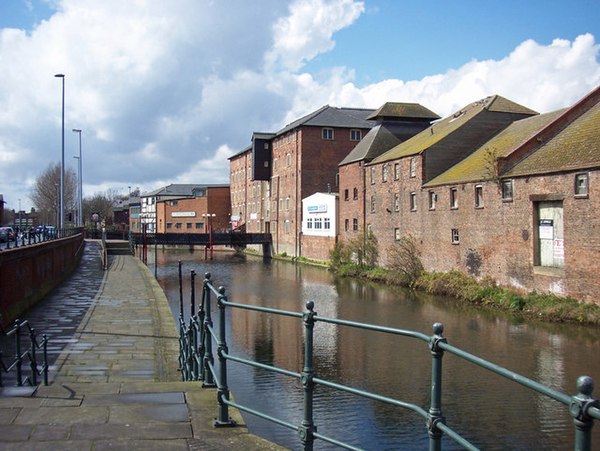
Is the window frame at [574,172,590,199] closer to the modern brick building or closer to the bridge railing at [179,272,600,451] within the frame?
the bridge railing at [179,272,600,451]

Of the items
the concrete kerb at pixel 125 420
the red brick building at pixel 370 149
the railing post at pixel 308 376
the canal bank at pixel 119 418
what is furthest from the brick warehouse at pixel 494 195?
the railing post at pixel 308 376

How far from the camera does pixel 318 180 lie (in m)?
55.8

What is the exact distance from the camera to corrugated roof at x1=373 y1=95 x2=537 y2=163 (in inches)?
1419

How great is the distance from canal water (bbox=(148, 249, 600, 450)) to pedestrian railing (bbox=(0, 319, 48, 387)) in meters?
3.62

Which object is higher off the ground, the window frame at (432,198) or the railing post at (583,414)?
the window frame at (432,198)

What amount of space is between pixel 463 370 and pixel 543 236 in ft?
41.0

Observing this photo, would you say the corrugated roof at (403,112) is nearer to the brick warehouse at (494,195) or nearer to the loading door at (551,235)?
the brick warehouse at (494,195)

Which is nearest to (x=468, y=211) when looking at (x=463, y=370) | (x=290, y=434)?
(x=463, y=370)

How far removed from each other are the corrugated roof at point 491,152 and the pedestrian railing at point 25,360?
2133 centimetres

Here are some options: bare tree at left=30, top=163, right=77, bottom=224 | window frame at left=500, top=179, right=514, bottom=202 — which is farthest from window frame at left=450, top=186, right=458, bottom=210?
bare tree at left=30, top=163, right=77, bottom=224

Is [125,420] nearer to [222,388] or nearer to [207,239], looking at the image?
[222,388]

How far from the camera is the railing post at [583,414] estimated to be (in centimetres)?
212

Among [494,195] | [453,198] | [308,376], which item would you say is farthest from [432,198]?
[308,376]

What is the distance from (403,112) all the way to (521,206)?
72.6 ft
